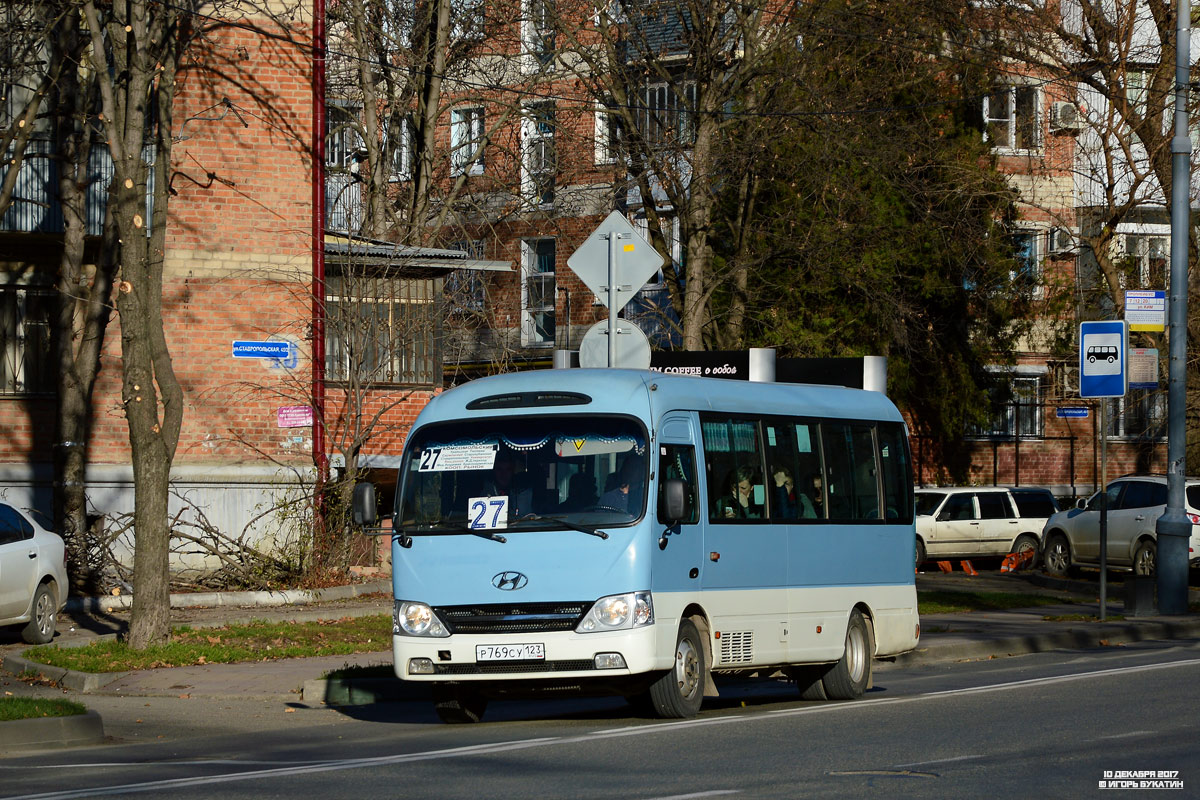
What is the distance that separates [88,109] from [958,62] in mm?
17017

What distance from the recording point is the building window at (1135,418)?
4144 centimetres

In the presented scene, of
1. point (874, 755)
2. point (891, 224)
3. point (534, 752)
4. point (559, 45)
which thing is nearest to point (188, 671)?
point (534, 752)

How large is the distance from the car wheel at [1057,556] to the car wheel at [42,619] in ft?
62.7

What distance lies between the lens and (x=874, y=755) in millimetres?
9594

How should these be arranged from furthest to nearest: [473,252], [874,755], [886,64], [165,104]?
1. [473,252]
2. [886,64]
3. [165,104]
4. [874,755]

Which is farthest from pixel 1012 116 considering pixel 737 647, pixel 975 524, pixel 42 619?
pixel 737 647

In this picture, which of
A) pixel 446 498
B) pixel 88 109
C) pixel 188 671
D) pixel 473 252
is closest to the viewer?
pixel 446 498

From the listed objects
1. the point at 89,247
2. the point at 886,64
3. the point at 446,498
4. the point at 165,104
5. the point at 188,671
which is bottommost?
the point at 188,671

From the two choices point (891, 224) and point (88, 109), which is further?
point (891, 224)

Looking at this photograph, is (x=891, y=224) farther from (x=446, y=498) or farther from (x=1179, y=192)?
(x=446, y=498)

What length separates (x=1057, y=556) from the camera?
3089 centimetres

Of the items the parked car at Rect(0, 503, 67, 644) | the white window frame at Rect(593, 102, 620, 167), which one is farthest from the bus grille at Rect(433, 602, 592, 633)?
the white window frame at Rect(593, 102, 620, 167)

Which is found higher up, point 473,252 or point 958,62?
point 958,62

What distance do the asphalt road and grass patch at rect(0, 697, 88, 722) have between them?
0.44 metres
